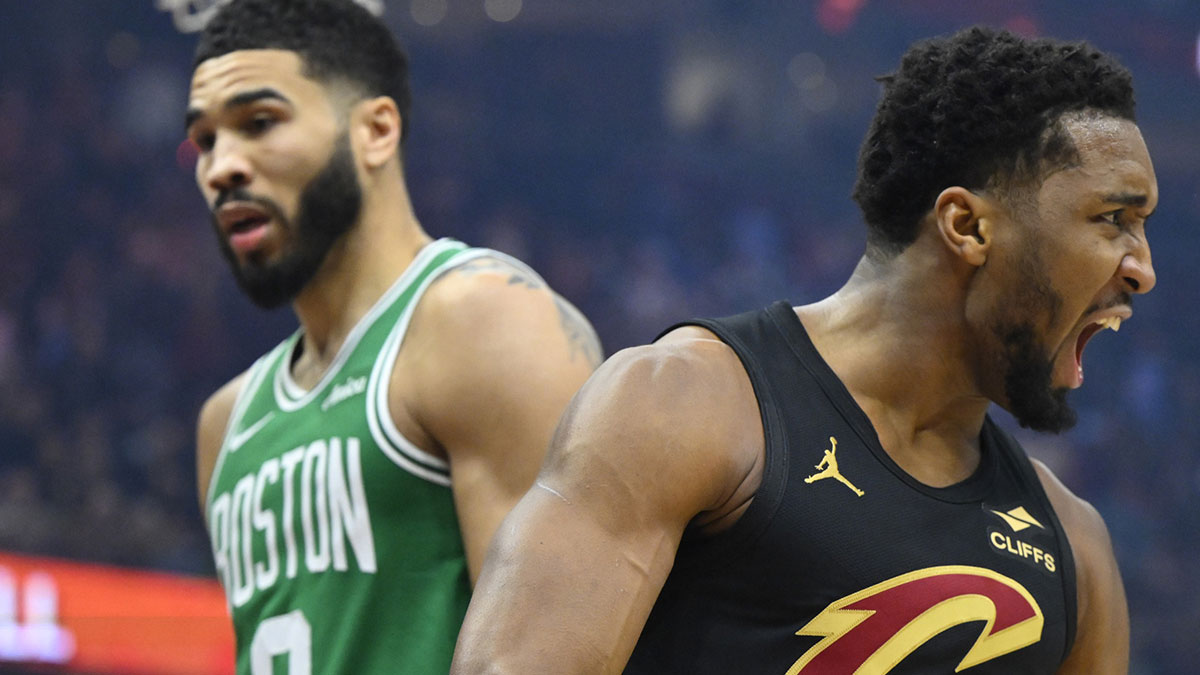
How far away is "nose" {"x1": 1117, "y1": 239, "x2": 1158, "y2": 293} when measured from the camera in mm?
1505

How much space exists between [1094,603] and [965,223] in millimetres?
570

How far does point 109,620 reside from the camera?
5.15m

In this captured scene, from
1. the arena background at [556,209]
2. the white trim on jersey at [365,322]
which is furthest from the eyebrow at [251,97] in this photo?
the arena background at [556,209]

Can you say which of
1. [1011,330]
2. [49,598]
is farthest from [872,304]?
[49,598]

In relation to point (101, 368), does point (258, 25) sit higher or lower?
higher

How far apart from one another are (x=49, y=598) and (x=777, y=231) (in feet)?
13.8

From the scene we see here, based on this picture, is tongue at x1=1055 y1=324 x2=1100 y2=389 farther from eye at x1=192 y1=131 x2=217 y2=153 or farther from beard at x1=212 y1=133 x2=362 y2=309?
eye at x1=192 y1=131 x2=217 y2=153

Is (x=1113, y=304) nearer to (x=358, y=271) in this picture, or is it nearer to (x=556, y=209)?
(x=358, y=271)

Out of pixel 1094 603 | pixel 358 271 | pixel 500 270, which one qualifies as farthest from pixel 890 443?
pixel 358 271

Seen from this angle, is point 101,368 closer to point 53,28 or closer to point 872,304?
point 53,28

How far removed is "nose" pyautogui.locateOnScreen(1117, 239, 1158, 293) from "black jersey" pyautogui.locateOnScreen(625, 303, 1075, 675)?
0.89 ft

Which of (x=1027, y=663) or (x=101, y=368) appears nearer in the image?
(x=1027, y=663)

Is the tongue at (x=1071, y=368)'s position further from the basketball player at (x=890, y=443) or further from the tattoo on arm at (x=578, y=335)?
the tattoo on arm at (x=578, y=335)

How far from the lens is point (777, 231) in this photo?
7230 millimetres
